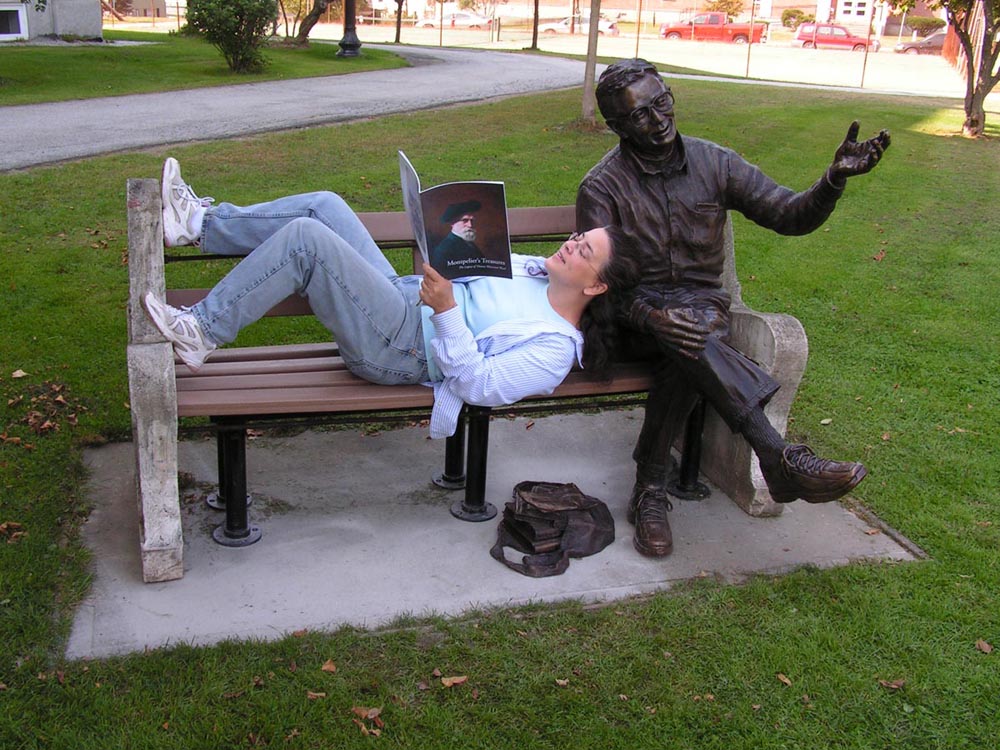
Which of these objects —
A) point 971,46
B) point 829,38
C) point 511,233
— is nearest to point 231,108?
point 971,46

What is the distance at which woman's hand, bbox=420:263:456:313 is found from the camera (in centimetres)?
340

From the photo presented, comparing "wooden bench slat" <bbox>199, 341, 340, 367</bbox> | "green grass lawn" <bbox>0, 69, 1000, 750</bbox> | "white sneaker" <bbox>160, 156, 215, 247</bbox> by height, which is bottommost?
"green grass lawn" <bbox>0, 69, 1000, 750</bbox>

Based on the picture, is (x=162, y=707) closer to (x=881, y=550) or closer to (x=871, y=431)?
(x=881, y=550)

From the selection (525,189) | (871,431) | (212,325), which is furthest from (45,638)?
(525,189)

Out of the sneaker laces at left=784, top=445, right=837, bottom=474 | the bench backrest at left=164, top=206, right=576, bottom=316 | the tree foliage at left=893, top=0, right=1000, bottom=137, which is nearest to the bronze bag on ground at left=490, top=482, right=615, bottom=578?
the sneaker laces at left=784, top=445, right=837, bottom=474

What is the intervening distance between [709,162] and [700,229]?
259 mm

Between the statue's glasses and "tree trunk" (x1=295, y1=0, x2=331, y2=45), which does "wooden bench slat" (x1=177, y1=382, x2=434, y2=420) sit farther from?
"tree trunk" (x1=295, y1=0, x2=331, y2=45)

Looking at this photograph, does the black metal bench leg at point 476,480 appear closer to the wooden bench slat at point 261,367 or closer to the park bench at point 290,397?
the park bench at point 290,397

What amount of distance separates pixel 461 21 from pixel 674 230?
5336 cm

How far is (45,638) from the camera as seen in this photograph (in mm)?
3156

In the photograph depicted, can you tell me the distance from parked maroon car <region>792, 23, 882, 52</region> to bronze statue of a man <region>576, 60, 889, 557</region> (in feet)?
134

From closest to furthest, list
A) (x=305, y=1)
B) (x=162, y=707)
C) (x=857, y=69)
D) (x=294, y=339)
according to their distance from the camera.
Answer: (x=162, y=707)
(x=294, y=339)
(x=857, y=69)
(x=305, y=1)

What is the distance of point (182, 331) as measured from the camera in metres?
3.38

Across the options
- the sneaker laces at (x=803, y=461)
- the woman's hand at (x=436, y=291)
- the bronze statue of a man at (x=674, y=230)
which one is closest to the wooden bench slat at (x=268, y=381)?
the woman's hand at (x=436, y=291)
